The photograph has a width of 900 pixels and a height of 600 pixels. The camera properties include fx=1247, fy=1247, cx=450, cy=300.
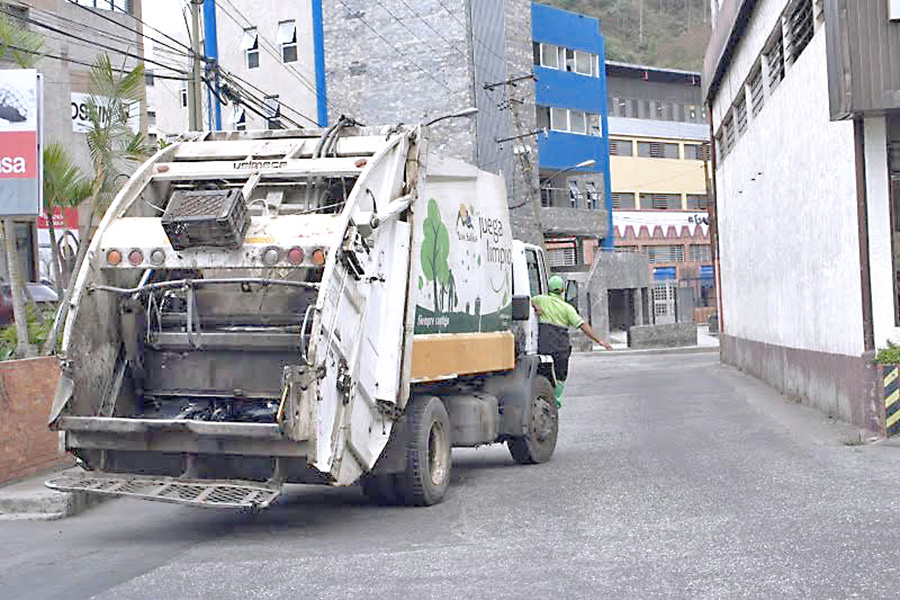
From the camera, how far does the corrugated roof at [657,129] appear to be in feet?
234

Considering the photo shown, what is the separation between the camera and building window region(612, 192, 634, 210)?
7062cm

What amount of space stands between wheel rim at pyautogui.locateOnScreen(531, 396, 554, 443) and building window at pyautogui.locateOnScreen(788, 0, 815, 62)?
23.2 ft

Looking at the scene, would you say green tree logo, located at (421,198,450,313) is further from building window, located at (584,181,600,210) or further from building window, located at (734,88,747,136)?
building window, located at (584,181,600,210)

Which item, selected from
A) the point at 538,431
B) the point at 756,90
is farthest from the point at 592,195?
the point at 538,431

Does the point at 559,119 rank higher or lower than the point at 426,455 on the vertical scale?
higher

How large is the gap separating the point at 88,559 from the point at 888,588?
17.1 ft

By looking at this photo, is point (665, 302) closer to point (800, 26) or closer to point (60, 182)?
point (800, 26)

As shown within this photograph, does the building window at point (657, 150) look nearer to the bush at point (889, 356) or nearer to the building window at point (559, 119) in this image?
the building window at point (559, 119)

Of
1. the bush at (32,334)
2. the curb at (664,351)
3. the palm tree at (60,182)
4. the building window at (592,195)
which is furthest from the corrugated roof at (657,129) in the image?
the bush at (32,334)

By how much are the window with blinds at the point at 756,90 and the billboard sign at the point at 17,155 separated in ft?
48.2

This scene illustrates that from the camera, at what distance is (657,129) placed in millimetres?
74000

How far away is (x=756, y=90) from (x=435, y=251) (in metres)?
15.7

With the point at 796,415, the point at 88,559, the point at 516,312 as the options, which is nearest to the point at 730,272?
the point at 796,415

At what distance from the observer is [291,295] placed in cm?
953
